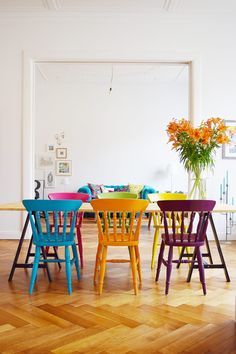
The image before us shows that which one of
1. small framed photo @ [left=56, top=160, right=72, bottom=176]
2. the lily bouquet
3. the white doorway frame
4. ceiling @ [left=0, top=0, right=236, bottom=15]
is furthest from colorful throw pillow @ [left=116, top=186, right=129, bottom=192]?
the lily bouquet

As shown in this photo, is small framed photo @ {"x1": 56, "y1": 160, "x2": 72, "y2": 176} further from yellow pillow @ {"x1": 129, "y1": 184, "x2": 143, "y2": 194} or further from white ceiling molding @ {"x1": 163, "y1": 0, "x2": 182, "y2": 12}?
white ceiling molding @ {"x1": 163, "y1": 0, "x2": 182, "y2": 12}

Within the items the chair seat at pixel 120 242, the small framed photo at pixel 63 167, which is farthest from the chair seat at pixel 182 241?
the small framed photo at pixel 63 167

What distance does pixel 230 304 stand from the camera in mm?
3184

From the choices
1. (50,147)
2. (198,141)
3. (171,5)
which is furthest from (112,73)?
(198,141)

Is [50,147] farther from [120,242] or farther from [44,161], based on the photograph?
[120,242]

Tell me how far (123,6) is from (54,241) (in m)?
4.30

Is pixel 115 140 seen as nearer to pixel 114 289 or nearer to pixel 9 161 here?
pixel 9 161

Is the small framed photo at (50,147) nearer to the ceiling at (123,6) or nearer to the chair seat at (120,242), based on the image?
the ceiling at (123,6)

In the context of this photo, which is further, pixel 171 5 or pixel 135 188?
pixel 135 188

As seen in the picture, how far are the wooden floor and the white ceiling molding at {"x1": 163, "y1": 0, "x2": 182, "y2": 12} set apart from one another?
4.13 m

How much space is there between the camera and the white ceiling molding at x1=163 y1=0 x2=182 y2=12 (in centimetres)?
608

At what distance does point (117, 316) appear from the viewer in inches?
113

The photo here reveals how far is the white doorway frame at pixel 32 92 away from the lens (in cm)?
639

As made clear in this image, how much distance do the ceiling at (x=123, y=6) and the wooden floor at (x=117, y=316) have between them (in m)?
4.14
